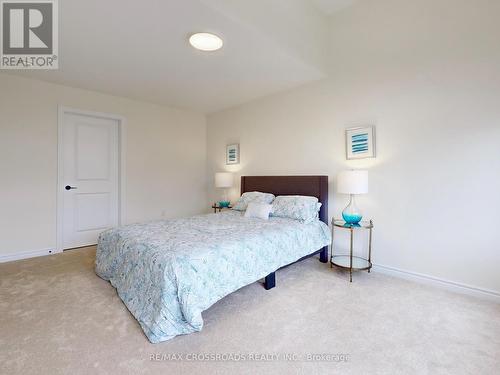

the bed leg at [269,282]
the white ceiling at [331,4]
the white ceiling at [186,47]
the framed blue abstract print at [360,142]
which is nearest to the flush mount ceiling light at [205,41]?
the white ceiling at [186,47]

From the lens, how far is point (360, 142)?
2982 millimetres

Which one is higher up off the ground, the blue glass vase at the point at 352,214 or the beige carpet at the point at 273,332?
the blue glass vase at the point at 352,214

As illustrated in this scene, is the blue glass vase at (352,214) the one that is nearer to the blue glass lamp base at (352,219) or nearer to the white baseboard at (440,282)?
the blue glass lamp base at (352,219)

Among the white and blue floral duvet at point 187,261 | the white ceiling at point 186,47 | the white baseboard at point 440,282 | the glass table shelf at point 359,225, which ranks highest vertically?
the white ceiling at point 186,47

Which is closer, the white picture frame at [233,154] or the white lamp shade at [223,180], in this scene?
the white lamp shade at [223,180]

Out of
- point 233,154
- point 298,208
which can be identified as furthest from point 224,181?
point 298,208

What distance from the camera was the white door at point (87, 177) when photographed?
3.70 meters

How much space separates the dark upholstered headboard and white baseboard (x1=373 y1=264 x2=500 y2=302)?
0.88 m

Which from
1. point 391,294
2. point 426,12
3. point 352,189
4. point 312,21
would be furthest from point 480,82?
point 391,294

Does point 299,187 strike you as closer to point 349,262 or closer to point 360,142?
point 360,142

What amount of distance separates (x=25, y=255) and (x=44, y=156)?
53.1 inches

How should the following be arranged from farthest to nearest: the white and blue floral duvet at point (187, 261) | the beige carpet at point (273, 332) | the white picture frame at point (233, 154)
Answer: the white picture frame at point (233, 154) → the white and blue floral duvet at point (187, 261) → the beige carpet at point (273, 332)

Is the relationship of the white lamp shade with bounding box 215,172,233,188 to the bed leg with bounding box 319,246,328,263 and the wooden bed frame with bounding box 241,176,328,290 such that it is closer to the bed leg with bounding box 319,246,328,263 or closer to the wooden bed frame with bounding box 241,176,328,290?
the wooden bed frame with bounding box 241,176,328,290

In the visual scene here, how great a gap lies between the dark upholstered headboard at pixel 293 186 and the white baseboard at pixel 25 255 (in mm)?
2964
